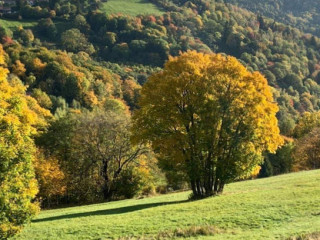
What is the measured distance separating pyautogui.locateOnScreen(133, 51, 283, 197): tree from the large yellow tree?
14.5m

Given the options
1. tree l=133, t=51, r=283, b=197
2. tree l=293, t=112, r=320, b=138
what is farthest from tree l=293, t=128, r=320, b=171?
tree l=133, t=51, r=283, b=197

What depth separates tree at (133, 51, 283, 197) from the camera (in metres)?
36.0

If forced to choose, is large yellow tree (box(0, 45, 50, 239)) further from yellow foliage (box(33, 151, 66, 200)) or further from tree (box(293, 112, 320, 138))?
tree (box(293, 112, 320, 138))

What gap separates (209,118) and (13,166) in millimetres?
20129

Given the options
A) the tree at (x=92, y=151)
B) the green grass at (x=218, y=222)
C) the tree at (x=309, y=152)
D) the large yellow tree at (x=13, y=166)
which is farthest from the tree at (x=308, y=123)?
the large yellow tree at (x=13, y=166)

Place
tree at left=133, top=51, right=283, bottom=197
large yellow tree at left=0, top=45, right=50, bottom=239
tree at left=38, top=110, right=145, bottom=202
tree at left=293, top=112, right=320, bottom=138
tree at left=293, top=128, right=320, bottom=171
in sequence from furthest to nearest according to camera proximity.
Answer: tree at left=293, top=112, right=320, bottom=138 < tree at left=293, top=128, right=320, bottom=171 < tree at left=38, top=110, right=145, bottom=202 < tree at left=133, top=51, right=283, bottom=197 < large yellow tree at left=0, top=45, right=50, bottom=239

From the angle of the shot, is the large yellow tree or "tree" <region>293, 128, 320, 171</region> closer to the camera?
the large yellow tree

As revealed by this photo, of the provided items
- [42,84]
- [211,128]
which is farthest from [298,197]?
[42,84]

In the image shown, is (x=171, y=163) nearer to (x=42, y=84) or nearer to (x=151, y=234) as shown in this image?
(x=151, y=234)

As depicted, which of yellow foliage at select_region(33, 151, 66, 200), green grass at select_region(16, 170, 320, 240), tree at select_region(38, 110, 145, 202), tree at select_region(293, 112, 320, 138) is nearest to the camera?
green grass at select_region(16, 170, 320, 240)

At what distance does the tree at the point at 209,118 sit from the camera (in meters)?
36.0

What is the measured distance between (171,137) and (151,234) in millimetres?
15211

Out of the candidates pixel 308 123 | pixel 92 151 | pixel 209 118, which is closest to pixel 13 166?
pixel 209 118

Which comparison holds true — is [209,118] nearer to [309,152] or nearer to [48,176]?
[48,176]
